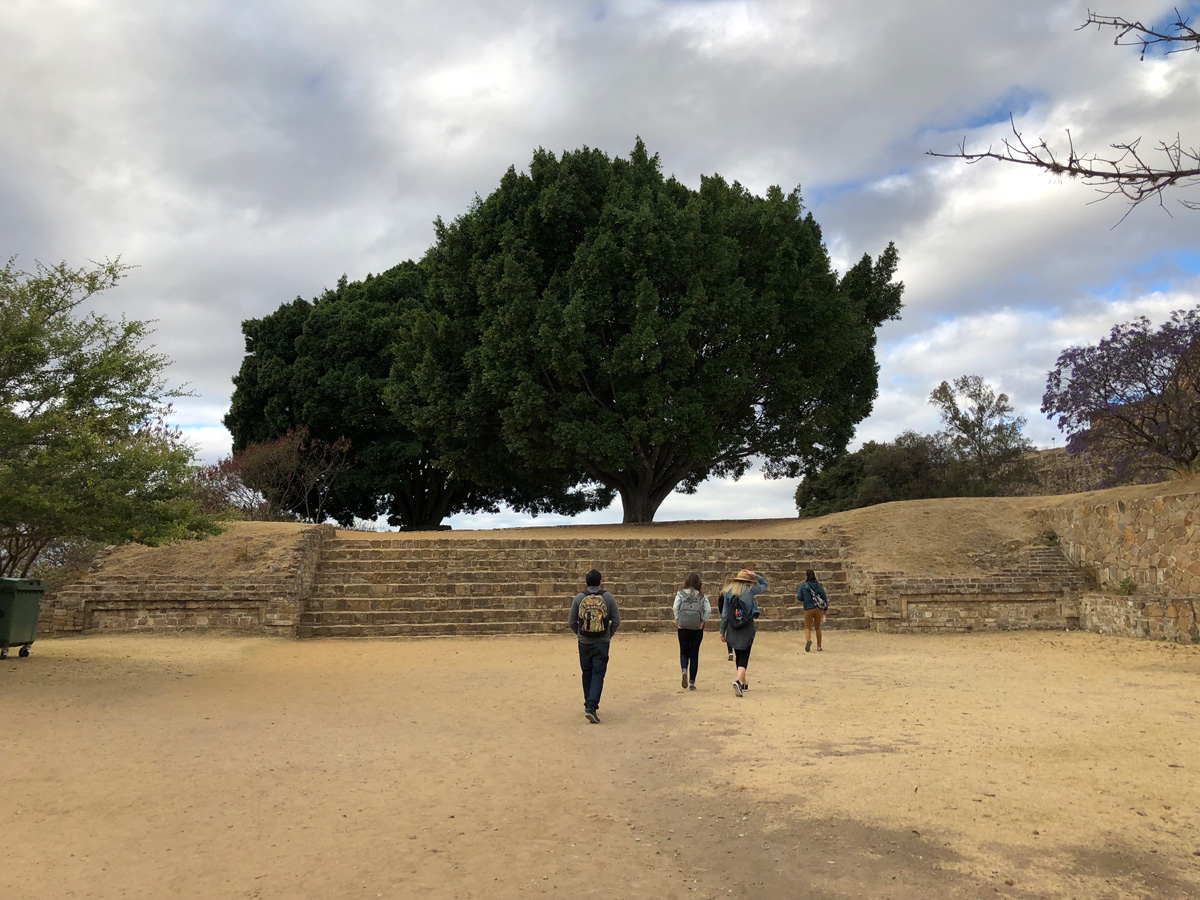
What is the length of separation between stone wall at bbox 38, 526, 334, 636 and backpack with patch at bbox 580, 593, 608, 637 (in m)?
7.95

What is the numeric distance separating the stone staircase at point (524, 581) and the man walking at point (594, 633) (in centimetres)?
650

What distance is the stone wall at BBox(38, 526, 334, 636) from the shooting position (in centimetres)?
1377

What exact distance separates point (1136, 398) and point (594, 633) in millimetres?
14494

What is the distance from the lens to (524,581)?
15.6 m

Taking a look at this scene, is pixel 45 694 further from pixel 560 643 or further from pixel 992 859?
pixel 992 859

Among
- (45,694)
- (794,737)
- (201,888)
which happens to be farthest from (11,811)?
(794,737)

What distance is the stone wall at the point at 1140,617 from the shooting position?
11.9 metres

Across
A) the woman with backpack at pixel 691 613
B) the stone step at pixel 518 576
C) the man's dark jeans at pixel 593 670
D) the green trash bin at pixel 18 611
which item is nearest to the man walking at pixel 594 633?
the man's dark jeans at pixel 593 670

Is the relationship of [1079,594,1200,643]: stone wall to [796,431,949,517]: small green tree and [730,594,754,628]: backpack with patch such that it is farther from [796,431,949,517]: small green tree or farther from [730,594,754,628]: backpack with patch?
[796,431,949,517]: small green tree

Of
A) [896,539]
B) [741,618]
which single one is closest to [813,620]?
[741,618]

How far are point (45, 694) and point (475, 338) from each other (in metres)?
16.0

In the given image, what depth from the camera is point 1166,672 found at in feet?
32.8

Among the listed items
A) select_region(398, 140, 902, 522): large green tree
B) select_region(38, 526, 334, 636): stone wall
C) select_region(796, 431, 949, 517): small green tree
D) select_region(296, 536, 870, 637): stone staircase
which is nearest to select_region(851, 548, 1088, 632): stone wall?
select_region(296, 536, 870, 637): stone staircase

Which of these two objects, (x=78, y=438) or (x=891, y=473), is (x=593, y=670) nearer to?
(x=78, y=438)
